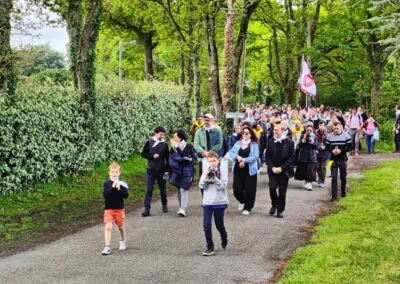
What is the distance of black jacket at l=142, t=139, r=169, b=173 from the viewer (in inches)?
504

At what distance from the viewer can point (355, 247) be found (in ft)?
32.2

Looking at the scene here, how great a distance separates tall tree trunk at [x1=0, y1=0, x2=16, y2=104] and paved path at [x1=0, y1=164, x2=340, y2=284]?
413 centimetres

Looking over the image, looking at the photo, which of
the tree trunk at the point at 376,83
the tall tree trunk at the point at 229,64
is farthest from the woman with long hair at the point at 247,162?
the tree trunk at the point at 376,83

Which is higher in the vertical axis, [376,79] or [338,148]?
[376,79]

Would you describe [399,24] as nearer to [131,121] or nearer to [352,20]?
[131,121]

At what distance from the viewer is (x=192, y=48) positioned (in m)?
27.1

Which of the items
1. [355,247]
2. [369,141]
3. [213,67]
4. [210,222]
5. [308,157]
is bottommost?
[355,247]

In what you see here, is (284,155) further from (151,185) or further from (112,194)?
(112,194)

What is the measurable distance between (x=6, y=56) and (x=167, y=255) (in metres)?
6.76

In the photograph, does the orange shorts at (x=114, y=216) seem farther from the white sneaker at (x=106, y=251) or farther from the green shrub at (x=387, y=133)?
the green shrub at (x=387, y=133)

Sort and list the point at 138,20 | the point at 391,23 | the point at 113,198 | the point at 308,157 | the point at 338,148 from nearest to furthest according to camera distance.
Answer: the point at 113,198, the point at 391,23, the point at 338,148, the point at 308,157, the point at 138,20

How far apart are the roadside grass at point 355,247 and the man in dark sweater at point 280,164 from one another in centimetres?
96

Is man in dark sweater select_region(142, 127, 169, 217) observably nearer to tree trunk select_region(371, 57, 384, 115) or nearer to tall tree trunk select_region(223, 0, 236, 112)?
tall tree trunk select_region(223, 0, 236, 112)

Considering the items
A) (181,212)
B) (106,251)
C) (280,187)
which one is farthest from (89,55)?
(106,251)
